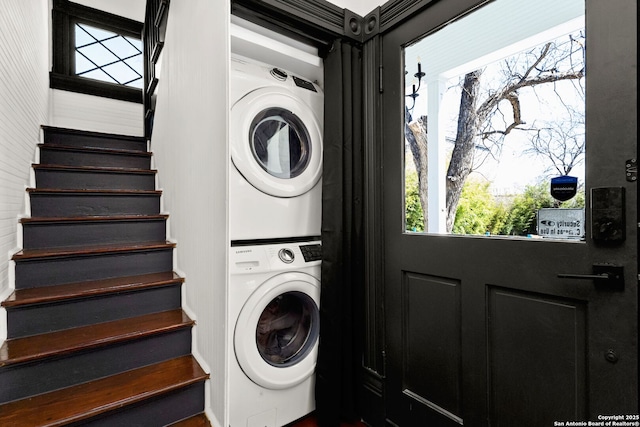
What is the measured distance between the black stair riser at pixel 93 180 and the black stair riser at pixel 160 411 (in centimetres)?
153

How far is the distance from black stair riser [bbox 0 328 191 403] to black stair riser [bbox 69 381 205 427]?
21 cm

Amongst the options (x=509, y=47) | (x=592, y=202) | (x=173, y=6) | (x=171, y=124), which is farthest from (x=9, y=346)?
(x=509, y=47)

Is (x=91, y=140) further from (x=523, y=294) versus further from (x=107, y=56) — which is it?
(x=523, y=294)

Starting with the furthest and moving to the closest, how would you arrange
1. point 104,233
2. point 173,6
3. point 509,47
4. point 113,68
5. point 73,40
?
point 113,68, point 73,40, point 173,6, point 104,233, point 509,47

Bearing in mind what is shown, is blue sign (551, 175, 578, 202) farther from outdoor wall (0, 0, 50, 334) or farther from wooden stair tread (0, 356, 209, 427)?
outdoor wall (0, 0, 50, 334)

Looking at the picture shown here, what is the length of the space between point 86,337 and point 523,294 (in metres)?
1.75

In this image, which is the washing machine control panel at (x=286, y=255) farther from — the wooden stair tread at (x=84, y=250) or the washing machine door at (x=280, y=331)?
the wooden stair tread at (x=84, y=250)

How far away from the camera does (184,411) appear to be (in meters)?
1.27

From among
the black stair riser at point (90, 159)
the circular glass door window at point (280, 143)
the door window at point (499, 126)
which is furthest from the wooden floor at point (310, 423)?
the black stair riser at point (90, 159)

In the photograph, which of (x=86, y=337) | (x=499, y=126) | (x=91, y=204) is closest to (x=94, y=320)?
(x=86, y=337)

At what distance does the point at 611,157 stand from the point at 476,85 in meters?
0.62

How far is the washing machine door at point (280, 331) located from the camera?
141 cm

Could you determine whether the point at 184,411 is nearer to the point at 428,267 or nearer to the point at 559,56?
the point at 428,267

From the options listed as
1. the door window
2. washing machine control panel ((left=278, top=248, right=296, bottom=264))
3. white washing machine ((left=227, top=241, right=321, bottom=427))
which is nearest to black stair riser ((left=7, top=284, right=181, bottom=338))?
white washing machine ((left=227, top=241, right=321, bottom=427))
